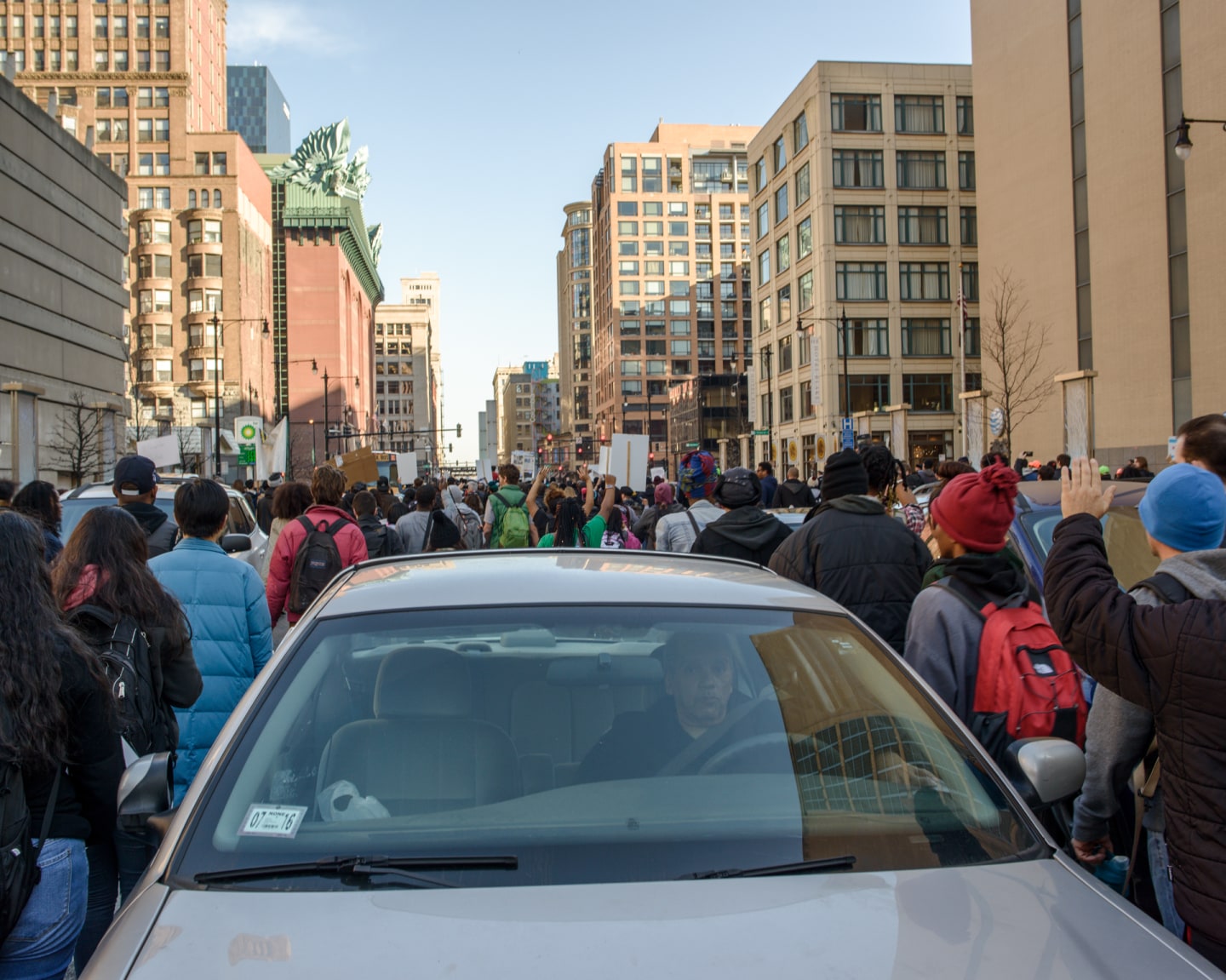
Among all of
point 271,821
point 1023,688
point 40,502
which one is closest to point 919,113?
point 40,502

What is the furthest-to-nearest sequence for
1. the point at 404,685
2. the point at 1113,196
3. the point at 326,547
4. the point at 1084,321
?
the point at 1084,321 → the point at 1113,196 → the point at 326,547 → the point at 404,685

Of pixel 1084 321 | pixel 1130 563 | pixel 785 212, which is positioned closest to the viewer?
pixel 1130 563

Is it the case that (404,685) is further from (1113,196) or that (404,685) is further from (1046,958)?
(1113,196)

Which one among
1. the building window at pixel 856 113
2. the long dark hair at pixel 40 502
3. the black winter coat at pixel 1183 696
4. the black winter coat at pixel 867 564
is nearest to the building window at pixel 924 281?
the building window at pixel 856 113

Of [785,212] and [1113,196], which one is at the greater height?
[785,212]

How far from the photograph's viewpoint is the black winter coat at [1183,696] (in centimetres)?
251

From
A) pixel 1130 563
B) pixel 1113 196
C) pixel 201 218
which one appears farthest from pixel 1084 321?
pixel 201 218

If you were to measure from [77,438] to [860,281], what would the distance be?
40.3m

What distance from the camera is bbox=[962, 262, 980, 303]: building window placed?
200 feet

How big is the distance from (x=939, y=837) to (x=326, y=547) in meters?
5.37

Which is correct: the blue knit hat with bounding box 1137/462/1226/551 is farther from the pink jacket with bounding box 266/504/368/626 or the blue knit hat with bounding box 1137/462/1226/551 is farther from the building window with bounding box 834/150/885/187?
the building window with bounding box 834/150/885/187

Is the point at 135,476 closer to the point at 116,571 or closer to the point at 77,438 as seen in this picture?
the point at 116,571

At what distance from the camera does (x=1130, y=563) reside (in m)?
Result: 5.66

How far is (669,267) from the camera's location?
135 m
